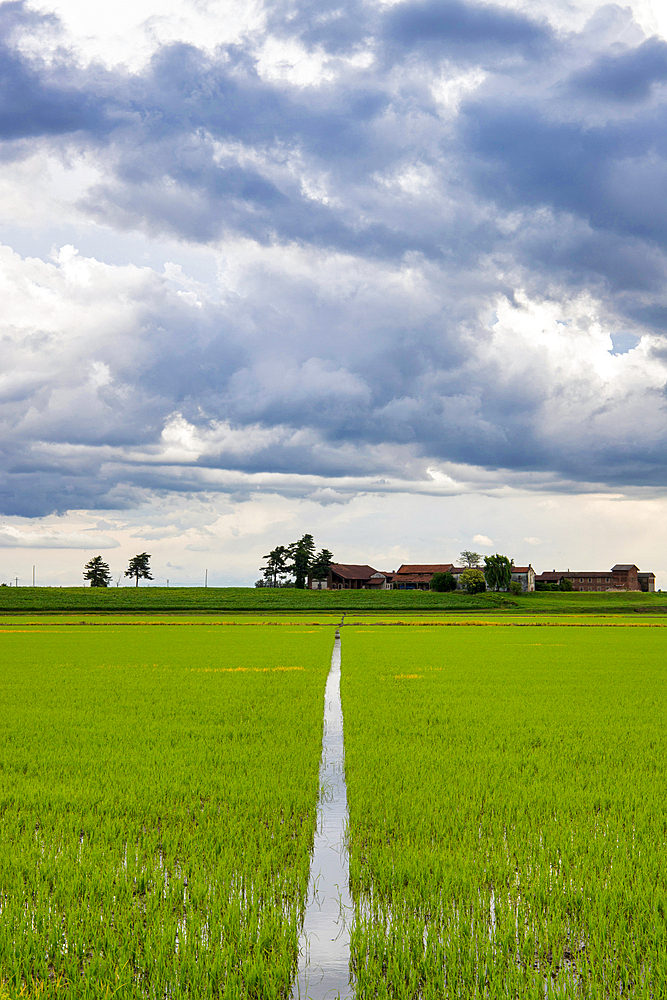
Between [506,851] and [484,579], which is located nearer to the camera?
Result: [506,851]

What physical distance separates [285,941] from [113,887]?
167cm

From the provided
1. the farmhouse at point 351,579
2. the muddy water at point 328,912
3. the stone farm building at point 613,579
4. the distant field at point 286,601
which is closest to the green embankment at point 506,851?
Answer: the muddy water at point 328,912

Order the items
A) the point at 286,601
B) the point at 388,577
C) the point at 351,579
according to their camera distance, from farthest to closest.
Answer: the point at 388,577 → the point at 351,579 → the point at 286,601

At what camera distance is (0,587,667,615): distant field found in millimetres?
92438

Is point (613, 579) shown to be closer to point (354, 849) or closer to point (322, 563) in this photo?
point (322, 563)

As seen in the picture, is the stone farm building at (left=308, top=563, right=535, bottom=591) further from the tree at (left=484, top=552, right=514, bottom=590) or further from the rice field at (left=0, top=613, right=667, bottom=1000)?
the rice field at (left=0, top=613, right=667, bottom=1000)

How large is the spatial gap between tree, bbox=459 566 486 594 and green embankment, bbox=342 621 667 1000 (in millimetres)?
111484

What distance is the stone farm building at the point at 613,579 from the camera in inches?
6845

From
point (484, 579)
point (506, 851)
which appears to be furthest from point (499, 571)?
point (506, 851)

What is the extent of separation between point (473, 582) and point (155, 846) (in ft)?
398

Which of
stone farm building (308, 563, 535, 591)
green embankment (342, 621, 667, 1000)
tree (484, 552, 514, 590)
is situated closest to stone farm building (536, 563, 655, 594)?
stone farm building (308, 563, 535, 591)

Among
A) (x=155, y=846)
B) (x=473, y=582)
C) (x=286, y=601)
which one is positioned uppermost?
(x=155, y=846)

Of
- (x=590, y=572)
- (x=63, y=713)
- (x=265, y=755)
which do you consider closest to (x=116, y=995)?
(x=265, y=755)

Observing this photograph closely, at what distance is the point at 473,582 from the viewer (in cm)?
12425
